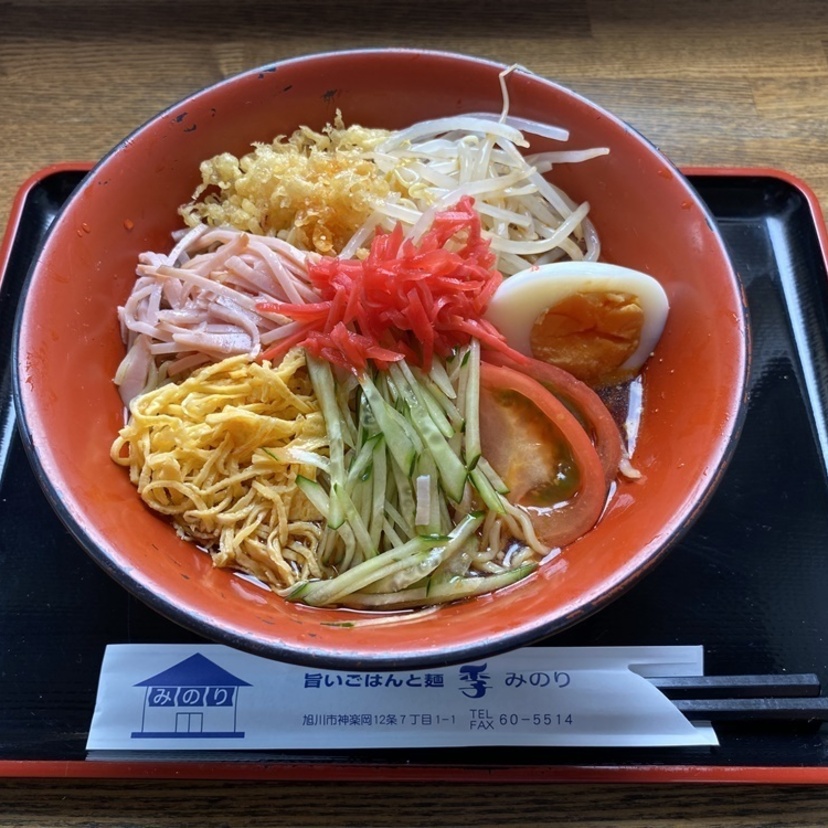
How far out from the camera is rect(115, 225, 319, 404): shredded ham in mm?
1488

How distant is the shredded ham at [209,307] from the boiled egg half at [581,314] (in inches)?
17.0

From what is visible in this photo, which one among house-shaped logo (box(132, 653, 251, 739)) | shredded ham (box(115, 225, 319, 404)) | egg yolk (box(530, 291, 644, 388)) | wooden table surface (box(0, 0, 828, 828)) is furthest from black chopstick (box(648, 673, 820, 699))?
wooden table surface (box(0, 0, 828, 828))

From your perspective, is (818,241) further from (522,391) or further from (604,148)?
(522,391)

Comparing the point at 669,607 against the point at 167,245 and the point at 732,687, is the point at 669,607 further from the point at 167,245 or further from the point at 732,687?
the point at 167,245

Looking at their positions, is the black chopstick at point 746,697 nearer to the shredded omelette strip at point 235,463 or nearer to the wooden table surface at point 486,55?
the shredded omelette strip at point 235,463

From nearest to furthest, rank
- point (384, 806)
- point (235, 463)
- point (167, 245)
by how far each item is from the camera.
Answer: point (384, 806)
point (235, 463)
point (167, 245)

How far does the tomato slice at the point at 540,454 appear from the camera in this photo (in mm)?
1429

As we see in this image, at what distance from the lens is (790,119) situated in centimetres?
215

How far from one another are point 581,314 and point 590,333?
6cm

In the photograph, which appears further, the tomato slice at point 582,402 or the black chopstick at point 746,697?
the tomato slice at point 582,402

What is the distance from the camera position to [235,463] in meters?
1.41

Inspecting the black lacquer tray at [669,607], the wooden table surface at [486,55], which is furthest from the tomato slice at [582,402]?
the wooden table surface at [486,55]

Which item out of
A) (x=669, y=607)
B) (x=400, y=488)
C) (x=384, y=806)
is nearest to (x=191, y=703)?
(x=384, y=806)

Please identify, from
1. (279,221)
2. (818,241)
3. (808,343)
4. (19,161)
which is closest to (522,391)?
(279,221)
